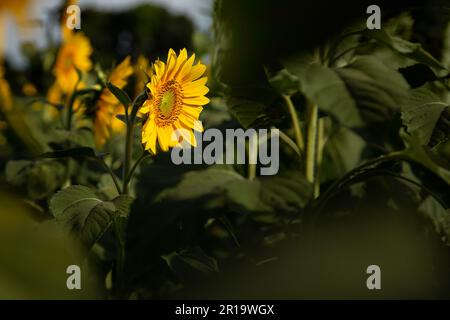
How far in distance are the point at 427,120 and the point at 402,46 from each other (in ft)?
0.31

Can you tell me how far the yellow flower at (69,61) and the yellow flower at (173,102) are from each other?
34.6 inches

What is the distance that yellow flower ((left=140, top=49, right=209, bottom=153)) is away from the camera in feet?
2.24

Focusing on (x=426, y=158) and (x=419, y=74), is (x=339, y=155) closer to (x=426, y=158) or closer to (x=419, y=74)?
(x=419, y=74)

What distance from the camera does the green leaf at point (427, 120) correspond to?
2.19ft

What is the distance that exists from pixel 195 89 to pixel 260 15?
1.51ft

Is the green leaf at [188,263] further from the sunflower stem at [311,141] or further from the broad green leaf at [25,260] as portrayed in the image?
the broad green leaf at [25,260]

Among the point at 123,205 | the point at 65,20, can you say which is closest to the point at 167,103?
the point at 123,205

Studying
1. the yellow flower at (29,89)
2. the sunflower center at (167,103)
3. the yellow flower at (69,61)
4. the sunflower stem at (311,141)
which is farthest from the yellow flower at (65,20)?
the sunflower stem at (311,141)

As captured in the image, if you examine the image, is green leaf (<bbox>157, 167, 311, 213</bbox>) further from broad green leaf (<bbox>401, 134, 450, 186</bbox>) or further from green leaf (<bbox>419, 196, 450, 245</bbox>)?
green leaf (<bbox>419, 196, 450, 245</bbox>)

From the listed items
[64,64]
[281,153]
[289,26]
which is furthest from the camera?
[64,64]

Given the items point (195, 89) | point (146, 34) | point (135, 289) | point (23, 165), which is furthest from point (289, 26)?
point (146, 34)
